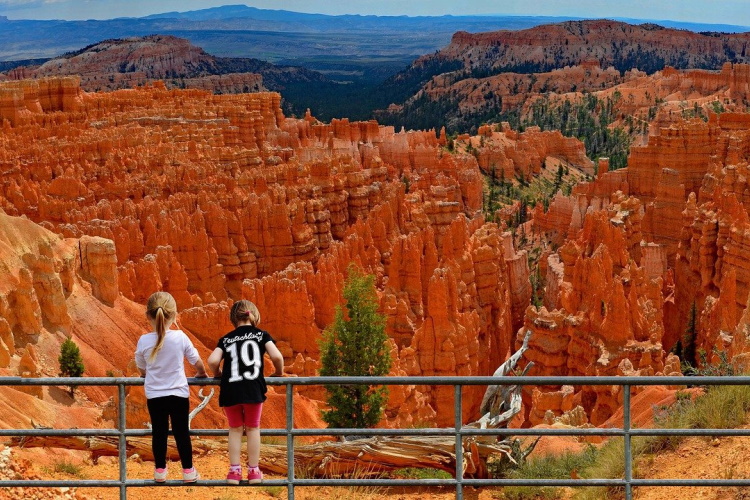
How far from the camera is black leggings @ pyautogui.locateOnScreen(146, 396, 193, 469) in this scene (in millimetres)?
6066

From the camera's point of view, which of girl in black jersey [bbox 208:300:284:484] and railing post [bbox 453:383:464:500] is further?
girl in black jersey [bbox 208:300:284:484]

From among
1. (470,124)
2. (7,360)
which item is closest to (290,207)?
(7,360)

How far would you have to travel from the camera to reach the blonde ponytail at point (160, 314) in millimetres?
5918

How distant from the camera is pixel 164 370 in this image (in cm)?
602

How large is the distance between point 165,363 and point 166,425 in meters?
0.44

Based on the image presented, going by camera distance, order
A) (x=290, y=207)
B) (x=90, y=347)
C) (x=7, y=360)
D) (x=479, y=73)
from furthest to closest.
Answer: (x=479, y=73), (x=290, y=207), (x=90, y=347), (x=7, y=360)

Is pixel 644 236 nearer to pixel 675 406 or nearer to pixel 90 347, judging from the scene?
pixel 90 347

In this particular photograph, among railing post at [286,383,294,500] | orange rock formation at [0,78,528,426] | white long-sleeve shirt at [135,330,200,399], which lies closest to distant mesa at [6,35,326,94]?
orange rock formation at [0,78,528,426]

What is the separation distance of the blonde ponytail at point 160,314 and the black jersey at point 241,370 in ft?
1.24

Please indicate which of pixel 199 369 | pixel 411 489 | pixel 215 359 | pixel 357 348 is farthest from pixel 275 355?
pixel 357 348

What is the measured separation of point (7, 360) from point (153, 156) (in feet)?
73.8

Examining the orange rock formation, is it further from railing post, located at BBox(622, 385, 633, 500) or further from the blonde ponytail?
railing post, located at BBox(622, 385, 633, 500)

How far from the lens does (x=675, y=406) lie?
1047cm

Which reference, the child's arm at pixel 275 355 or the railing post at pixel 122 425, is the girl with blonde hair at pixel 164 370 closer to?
Answer: the railing post at pixel 122 425
